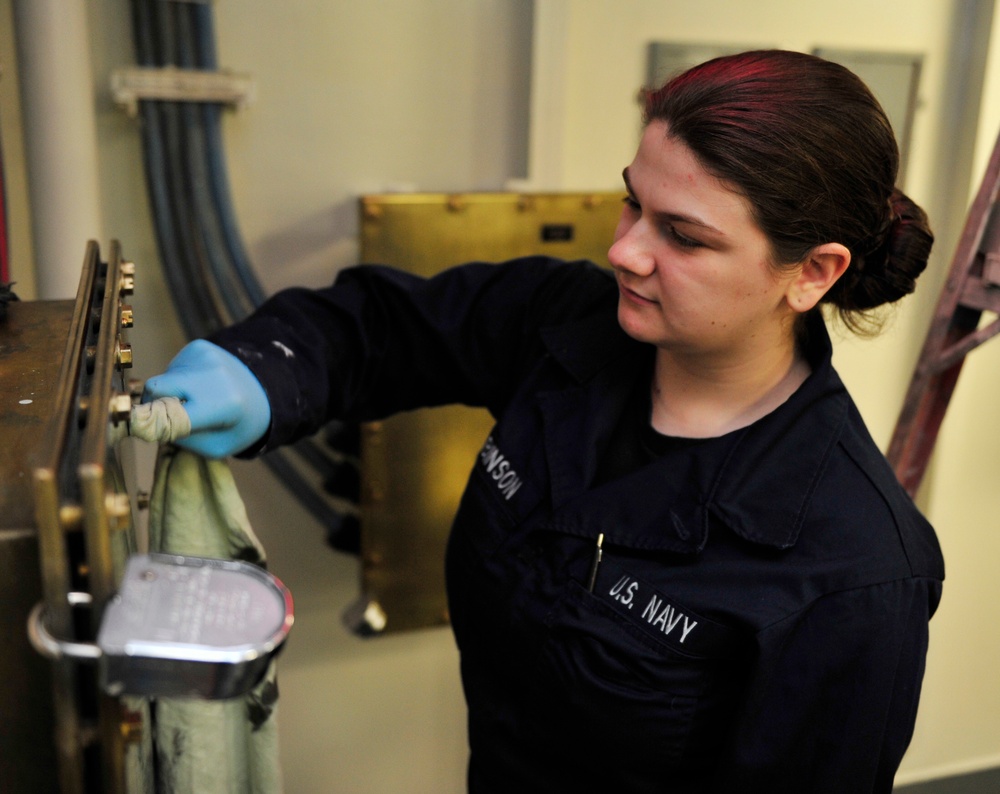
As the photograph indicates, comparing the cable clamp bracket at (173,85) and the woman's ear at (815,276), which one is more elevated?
the cable clamp bracket at (173,85)

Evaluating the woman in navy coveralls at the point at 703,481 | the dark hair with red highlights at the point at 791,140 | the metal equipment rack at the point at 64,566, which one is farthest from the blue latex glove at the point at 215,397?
the dark hair with red highlights at the point at 791,140

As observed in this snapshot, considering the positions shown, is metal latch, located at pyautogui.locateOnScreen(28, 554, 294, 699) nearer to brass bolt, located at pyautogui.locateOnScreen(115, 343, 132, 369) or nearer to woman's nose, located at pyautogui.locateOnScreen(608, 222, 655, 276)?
brass bolt, located at pyautogui.locateOnScreen(115, 343, 132, 369)

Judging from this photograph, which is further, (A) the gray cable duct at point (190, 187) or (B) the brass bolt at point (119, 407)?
(A) the gray cable duct at point (190, 187)

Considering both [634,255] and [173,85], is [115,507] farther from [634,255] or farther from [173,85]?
[173,85]

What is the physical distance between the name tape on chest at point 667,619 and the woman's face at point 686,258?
0.78 ft

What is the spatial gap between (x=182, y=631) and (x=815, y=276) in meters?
0.70

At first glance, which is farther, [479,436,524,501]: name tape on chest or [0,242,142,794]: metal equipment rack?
[479,436,524,501]: name tape on chest

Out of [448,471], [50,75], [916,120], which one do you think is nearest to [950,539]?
[916,120]

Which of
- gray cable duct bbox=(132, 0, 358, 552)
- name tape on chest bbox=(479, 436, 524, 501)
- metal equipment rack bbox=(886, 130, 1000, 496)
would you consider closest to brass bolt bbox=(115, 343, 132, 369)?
name tape on chest bbox=(479, 436, 524, 501)

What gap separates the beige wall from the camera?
150 cm

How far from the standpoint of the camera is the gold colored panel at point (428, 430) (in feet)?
4.87

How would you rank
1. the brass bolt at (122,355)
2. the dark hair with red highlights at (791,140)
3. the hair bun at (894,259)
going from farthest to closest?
1. the hair bun at (894,259)
2. the dark hair with red highlights at (791,140)
3. the brass bolt at (122,355)

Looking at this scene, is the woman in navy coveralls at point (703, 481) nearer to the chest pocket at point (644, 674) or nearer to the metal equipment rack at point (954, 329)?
the chest pocket at point (644, 674)

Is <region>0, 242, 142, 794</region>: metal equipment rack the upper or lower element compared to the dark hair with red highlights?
lower
